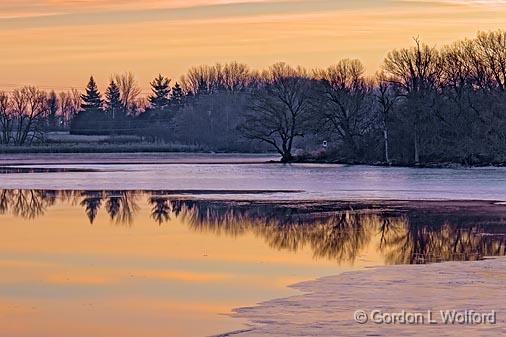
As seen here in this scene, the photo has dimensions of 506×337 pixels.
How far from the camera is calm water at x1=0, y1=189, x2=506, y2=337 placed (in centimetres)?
1253

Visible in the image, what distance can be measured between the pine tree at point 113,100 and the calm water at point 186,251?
12549 cm

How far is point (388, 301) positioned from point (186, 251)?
6.85m

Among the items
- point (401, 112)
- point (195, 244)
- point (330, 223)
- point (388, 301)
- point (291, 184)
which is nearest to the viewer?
point (388, 301)

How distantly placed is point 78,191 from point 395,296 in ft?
84.1

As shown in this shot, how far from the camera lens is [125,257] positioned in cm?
1817

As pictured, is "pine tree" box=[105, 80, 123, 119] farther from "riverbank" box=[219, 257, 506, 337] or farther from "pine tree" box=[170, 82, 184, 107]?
"riverbank" box=[219, 257, 506, 337]

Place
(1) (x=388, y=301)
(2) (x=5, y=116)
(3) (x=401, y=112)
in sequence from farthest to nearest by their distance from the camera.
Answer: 1. (2) (x=5, y=116)
2. (3) (x=401, y=112)
3. (1) (x=388, y=301)

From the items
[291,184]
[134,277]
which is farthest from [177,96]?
[134,277]

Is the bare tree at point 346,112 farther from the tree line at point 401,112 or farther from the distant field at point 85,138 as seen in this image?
the distant field at point 85,138

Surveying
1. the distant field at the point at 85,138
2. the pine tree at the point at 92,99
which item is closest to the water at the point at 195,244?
the distant field at the point at 85,138

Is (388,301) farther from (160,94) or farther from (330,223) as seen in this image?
(160,94)

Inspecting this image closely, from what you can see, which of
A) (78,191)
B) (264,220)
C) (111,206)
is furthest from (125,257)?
(78,191)

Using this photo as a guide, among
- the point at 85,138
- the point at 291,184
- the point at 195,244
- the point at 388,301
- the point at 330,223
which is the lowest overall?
the point at 388,301

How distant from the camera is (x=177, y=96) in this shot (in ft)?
524
